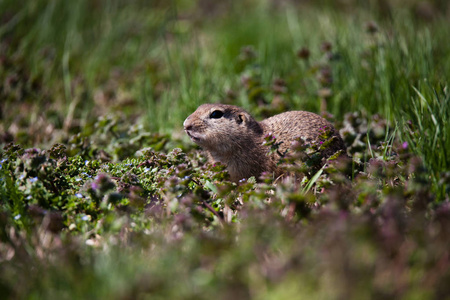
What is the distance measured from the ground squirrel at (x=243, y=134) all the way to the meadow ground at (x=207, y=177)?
24 centimetres

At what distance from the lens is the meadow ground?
6.06 ft

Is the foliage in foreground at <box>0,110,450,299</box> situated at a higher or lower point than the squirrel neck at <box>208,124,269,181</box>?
higher

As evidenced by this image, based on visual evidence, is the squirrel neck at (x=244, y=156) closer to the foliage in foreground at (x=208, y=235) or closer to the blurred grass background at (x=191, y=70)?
the foliage in foreground at (x=208, y=235)

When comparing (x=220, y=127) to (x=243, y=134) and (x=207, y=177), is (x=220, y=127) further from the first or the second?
(x=207, y=177)

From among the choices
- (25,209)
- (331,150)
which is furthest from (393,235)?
(25,209)

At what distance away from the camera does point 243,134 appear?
3561 millimetres

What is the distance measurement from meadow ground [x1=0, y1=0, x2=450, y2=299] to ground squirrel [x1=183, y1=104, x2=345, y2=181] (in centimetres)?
24

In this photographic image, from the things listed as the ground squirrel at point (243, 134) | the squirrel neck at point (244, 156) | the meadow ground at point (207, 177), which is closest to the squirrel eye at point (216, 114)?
the ground squirrel at point (243, 134)

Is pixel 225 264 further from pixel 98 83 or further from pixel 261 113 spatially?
pixel 98 83

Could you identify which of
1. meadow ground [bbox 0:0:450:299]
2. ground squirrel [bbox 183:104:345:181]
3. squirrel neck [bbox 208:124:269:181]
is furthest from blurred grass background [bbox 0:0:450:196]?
squirrel neck [bbox 208:124:269:181]

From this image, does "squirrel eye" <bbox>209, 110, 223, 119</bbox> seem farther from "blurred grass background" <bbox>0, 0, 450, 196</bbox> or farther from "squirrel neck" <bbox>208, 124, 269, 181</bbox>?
"blurred grass background" <bbox>0, 0, 450, 196</bbox>

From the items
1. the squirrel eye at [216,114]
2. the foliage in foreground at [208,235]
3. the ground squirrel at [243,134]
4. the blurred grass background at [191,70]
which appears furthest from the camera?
the blurred grass background at [191,70]

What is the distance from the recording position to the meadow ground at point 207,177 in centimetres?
185

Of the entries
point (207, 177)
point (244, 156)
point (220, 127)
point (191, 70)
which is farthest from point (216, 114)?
point (191, 70)
